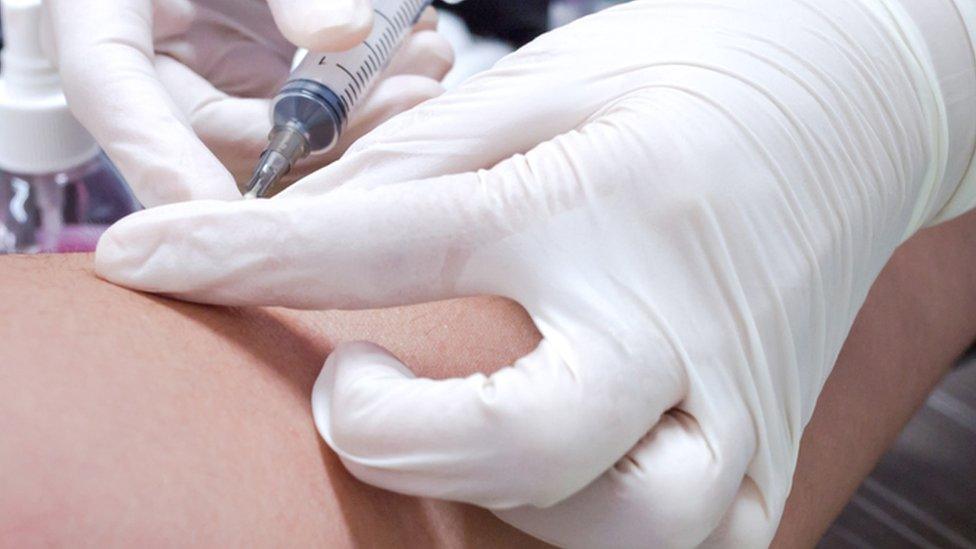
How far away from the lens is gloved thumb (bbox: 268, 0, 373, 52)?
3.14ft

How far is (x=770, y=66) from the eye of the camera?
880 mm

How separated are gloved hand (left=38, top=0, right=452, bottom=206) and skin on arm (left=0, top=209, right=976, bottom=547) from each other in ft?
0.48

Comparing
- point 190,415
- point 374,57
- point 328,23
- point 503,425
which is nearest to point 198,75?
point 374,57

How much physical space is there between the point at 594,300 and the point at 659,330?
55 mm

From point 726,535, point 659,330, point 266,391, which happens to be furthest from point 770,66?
point 266,391

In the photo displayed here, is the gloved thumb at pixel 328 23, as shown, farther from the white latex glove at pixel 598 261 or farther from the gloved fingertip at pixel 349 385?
the gloved fingertip at pixel 349 385

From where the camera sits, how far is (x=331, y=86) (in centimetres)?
106

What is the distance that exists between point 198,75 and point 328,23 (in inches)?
13.3

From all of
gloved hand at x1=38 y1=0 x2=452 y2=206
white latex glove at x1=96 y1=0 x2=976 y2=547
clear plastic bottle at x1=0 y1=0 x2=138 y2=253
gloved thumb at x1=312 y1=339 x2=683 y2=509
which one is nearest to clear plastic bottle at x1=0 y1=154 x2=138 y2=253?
clear plastic bottle at x1=0 y1=0 x2=138 y2=253

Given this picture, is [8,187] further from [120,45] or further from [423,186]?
[423,186]

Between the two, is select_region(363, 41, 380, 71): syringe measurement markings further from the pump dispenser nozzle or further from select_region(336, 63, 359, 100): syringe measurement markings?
the pump dispenser nozzle

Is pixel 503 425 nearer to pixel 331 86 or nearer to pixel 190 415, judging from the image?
pixel 190 415

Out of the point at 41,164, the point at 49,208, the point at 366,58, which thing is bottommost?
the point at 49,208

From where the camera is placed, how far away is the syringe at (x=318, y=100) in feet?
3.18
